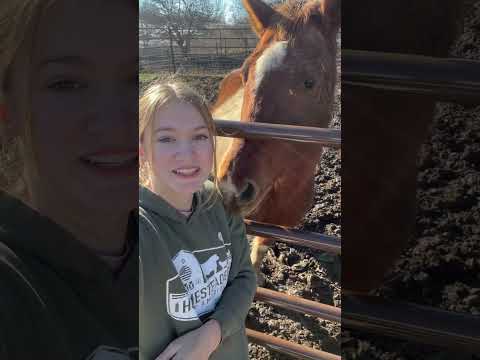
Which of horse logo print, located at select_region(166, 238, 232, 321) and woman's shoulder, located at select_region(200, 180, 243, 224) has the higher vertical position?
woman's shoulder, located at select_region(200, 180, 243, 224)

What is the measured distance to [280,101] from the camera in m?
1.23

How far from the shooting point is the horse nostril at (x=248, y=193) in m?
1.24

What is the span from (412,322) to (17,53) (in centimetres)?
112

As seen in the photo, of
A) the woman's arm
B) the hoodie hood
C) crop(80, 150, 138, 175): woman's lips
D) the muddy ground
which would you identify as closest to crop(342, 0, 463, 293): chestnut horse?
the muddy ground

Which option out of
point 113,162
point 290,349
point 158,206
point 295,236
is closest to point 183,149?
point 158,206

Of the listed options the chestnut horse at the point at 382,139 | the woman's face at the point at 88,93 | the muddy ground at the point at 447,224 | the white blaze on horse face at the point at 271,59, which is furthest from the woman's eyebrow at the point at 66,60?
the muddy ground at the point at 447,224

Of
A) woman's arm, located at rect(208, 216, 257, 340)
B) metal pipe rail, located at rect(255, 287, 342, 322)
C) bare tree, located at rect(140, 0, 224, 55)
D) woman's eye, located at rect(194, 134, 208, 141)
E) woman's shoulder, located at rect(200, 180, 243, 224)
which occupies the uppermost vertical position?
bare tree, located at rect(140, 0, 224, 55)

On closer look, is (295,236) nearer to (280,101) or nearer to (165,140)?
(280,101)

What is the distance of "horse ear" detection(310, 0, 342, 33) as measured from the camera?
107 cm

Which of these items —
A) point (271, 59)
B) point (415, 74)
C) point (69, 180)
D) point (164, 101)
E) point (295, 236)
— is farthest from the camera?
point (295, 236)

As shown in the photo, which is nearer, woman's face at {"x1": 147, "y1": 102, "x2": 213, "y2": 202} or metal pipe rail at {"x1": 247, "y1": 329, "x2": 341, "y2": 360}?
woman's face at {"x1": 147, "y1": 102, "x2": 213, "y2": 202}

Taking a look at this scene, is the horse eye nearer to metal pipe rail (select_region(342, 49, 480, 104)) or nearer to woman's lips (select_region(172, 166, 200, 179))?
metal pipe rail (select_region(342, 49, 480, 104))

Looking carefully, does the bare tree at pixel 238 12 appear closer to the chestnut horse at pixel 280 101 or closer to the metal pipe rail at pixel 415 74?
the chestnut horse at pixel 280 101

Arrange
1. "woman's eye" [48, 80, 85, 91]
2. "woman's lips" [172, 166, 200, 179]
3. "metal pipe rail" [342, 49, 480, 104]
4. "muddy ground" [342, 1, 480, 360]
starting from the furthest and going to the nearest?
"woman's eye" [48, 80, 85, 91] < "woman's lips" [172, 166, 200, 179] < "muddy ground" [342, 1, 480, 360] < "metal pipe rail" [342, 49, 480, 104]
